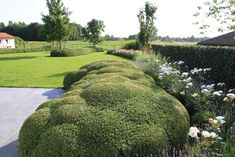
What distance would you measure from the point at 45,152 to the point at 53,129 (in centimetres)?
33

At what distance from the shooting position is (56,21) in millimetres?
38062

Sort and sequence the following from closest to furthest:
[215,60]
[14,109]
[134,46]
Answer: [14,109]
[215,60]
[134,46]

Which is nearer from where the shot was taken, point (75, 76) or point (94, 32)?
point (75, 76)

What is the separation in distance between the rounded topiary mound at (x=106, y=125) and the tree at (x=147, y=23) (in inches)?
1198

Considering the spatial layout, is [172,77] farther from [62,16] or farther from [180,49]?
[62,16]

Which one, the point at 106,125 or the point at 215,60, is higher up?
the point at 215,60

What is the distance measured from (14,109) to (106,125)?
604cm

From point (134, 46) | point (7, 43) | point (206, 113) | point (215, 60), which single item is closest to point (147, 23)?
point (134, 46)

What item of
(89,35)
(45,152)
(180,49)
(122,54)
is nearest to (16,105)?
(45,152)

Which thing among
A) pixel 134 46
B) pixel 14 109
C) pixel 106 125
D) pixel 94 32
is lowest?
pixel 14 109

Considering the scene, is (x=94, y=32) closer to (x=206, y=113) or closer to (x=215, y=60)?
(x=215, y=60)

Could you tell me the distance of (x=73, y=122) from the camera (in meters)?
3.97

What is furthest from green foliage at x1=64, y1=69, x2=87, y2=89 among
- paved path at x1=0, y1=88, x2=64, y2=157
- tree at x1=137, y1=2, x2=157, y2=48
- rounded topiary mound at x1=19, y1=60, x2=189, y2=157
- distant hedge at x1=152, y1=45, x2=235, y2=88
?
tree at x1=137, y1=2, x2=157, y2=48

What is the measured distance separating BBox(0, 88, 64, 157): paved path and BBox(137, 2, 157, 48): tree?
77.8 ft
